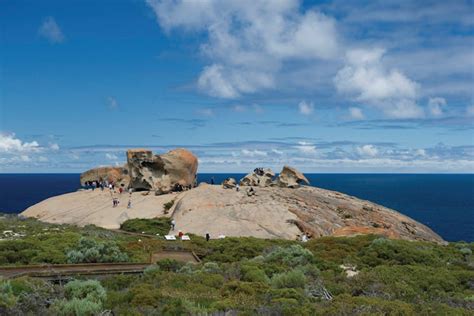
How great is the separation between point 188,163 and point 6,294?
45.5m

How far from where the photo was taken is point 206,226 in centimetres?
4144

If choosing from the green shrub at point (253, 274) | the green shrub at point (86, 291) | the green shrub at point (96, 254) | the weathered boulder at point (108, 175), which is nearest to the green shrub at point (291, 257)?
the green shrub at point (253, 274)

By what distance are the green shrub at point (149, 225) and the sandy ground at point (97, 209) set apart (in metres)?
1.89

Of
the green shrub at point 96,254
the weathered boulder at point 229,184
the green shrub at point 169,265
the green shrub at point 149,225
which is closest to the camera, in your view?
the green shrub at point 169,265

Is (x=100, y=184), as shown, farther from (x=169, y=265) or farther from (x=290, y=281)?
(x=290, y=281)

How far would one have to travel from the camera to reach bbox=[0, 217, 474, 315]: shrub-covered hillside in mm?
12820

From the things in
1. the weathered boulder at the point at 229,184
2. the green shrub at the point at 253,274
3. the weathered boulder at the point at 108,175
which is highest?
the weathered boulder at the point at 108,175

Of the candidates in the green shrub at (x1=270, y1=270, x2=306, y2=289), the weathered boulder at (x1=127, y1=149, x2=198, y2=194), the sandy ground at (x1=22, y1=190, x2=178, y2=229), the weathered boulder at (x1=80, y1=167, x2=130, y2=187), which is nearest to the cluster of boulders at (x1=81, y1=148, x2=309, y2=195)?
the weathered boulder at (x1=127, y1=149, x2=198, y2=194)

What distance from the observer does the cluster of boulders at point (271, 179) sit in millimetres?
57031

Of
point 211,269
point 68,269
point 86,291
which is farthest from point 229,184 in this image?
point 86,291

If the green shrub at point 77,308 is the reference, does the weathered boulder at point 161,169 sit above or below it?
above

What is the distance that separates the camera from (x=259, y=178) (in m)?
60.8

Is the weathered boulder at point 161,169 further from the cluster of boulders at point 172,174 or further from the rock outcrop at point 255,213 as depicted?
the rock outcrop at point 255,213

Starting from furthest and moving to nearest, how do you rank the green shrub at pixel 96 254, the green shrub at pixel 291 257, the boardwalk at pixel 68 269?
1. the green shrub at pixel 96 254
2. the green shrub at pixel 291 257
3. the boardwalk at pixel 68 269
